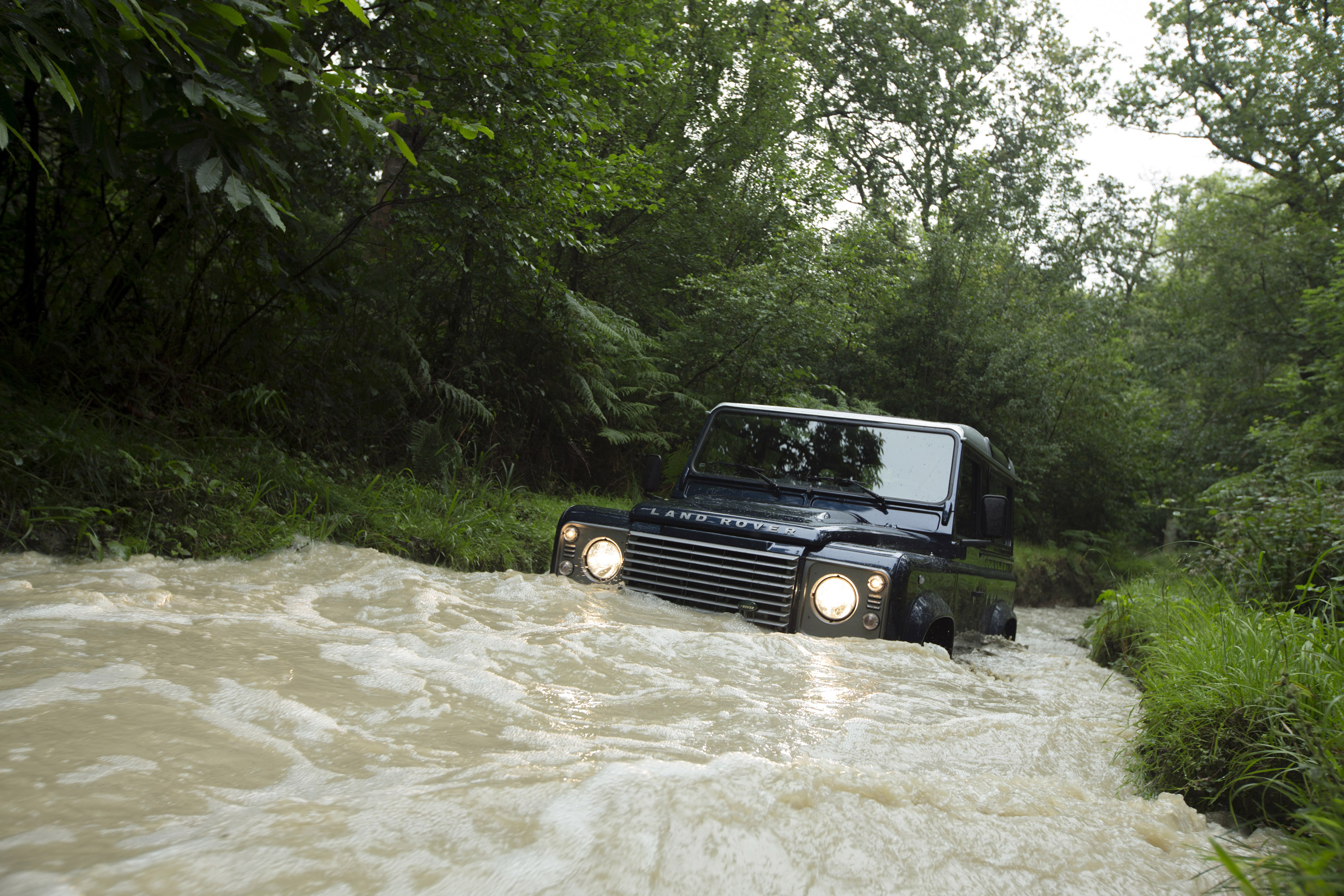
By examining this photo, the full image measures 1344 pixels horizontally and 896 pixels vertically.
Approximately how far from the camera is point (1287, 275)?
60.1ft

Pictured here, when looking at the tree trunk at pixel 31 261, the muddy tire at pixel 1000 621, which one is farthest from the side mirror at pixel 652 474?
the tree trunk at pixel 31 261

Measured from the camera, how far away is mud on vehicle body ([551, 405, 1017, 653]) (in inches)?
158

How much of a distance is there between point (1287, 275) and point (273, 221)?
2101 centimetres

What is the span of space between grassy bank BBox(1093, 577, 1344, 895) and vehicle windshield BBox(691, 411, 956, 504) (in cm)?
158

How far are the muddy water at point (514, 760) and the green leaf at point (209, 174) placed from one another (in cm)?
161

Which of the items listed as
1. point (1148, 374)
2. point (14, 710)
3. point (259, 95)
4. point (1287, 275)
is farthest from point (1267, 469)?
point (14, 710)

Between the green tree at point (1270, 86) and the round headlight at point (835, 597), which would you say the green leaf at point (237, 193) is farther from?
the green tree at point (1270, 86)

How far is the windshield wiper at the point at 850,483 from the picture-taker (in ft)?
16.4

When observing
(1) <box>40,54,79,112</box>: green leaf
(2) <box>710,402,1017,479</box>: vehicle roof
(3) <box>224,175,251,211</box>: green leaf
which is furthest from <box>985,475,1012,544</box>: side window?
(1) <box>40,54,79,112</box>: green leaf

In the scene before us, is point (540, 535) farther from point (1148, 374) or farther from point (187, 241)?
point (1148, 374)

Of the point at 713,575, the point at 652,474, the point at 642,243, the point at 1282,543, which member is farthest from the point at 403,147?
the point at 642,243

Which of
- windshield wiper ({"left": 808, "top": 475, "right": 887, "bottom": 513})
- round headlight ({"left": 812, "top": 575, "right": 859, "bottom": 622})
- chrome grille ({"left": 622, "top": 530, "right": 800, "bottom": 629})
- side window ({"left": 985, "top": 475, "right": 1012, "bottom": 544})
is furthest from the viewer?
side window ({"left": 985, "top": 475, "right": 1012, "bottom": 544})

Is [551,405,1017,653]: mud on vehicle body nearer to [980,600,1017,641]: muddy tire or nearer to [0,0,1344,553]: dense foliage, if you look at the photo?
[980,600,1017,641]: muddy tire

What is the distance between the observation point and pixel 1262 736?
2682 millimetres
